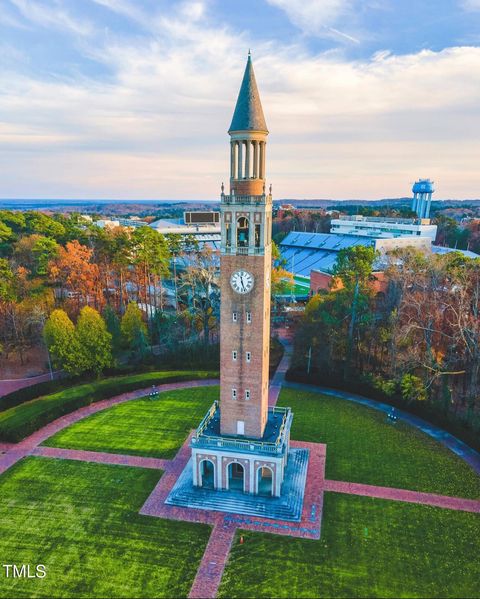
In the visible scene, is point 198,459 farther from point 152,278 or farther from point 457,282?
point 152,278

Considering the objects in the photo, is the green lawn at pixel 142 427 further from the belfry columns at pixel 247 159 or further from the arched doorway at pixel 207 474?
the belfry columns at pixel 247 159

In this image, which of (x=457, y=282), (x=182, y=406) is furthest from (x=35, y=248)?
(x=457, y=282)

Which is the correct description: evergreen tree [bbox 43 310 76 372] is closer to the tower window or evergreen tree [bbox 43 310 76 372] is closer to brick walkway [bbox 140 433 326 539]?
brick walkway [bbox 140 433 326 539]

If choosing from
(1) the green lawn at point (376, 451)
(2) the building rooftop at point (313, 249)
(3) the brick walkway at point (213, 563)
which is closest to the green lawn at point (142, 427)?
(3) the brick walkway at point (213, 563)

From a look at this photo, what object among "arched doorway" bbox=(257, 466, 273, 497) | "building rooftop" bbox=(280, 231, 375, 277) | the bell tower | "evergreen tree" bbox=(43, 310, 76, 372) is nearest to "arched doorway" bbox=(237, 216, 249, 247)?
the bell tower

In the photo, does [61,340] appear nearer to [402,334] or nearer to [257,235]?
[257,235]

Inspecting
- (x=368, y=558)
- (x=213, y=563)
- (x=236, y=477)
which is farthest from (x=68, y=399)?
(x=368, y=558)

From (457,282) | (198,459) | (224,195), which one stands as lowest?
(198,459)
